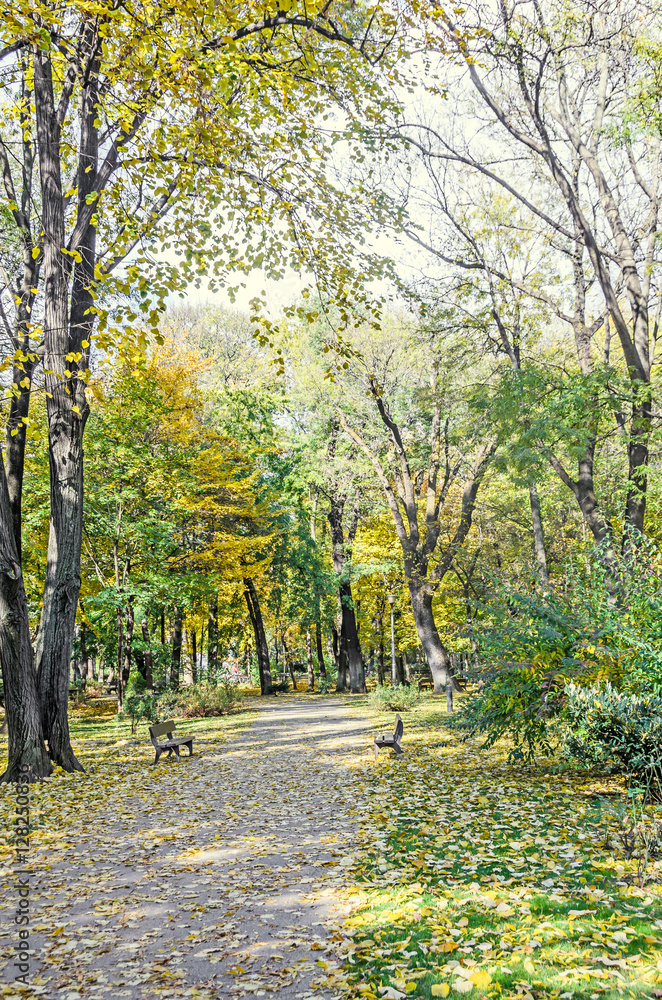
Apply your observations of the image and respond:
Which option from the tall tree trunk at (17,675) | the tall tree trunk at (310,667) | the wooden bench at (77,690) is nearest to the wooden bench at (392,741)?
the tall tree trunk at (17,675)

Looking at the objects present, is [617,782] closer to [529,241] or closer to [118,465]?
[529,241]

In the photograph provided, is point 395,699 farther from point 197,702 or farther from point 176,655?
point 176,655

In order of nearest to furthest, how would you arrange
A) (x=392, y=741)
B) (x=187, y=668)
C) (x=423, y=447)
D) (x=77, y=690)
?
(x=392, y=741) → (x=423, y=447) → (x=77, y=690) → (x=187, y=668)

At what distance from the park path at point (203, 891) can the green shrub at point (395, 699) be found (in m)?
8.02

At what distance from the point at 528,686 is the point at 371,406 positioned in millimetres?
12609

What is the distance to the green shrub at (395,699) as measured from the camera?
17188mm

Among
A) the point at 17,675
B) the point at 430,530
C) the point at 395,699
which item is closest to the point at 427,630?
the point at 395,699

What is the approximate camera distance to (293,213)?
7516mm

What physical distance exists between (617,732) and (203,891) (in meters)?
4.30

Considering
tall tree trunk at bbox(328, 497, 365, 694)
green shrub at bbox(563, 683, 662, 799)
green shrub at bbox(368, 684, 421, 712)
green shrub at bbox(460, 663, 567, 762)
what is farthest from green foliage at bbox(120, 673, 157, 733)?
green shrub at bbox(563, 683, 662, 799)

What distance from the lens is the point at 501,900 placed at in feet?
13.9

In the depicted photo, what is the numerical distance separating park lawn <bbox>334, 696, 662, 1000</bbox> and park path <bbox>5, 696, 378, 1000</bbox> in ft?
1.03

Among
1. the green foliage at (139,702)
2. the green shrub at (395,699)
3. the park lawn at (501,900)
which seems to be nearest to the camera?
the park lawn at (501,900)

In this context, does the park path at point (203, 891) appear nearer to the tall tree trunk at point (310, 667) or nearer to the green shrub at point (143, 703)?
the green shrub at point (143, 703)
